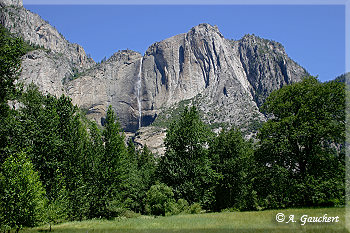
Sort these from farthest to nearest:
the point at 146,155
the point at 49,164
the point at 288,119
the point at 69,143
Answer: the point at 146,155
the point at 69,143
the point at 49,164
the point at 288,119

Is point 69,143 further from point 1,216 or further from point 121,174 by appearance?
point 1,216

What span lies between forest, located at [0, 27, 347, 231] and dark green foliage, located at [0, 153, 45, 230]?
0.05 m

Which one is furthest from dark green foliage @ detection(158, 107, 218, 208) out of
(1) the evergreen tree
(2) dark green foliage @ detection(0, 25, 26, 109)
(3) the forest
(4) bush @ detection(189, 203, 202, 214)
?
(2) dark green foliage @ detection(0, 25, 26, 109)

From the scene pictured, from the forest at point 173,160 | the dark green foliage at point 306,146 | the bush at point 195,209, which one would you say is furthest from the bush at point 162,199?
the dark green foliage at point 306,146

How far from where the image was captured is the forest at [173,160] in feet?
56.2

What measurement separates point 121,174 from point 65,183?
19.9 ft

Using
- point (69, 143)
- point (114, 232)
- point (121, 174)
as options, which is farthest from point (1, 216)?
point (121, 174)

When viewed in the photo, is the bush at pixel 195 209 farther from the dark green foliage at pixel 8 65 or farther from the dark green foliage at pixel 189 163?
the dark green foliage at pixel 8 65

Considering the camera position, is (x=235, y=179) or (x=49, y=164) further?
(x=235, y=179)

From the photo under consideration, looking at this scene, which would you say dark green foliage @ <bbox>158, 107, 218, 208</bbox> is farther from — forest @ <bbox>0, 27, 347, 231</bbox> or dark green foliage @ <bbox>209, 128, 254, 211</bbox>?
dark green foliage @ <bbox>209, 128, 254, 211</bbox>

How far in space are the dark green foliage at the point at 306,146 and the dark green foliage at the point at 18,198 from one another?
17.6 metres

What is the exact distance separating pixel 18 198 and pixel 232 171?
2504 cm

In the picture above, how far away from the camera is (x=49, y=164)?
2345cm

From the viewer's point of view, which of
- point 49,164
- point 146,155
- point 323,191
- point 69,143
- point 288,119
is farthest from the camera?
point 146,155
